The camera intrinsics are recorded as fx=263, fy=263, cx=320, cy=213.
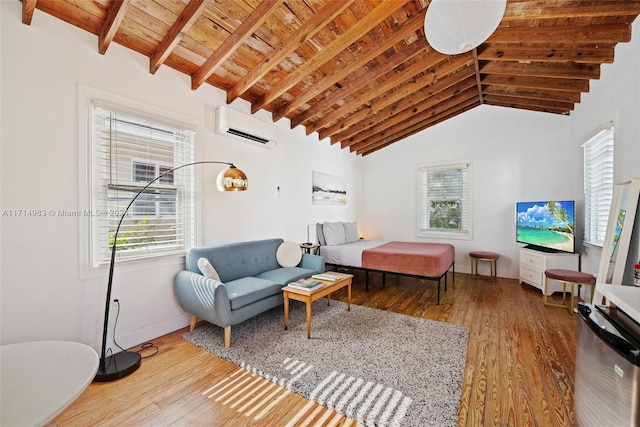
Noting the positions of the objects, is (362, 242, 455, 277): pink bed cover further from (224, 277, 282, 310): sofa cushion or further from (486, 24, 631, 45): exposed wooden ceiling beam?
(486, 24, 631, 45): exposed wooden ceiling beam

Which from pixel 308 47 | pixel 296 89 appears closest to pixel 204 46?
pixel 308 47

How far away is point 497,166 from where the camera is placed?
191 inches

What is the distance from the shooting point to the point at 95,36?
2.27m

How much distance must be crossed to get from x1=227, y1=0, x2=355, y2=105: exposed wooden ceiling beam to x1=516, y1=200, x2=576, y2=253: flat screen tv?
156 inches

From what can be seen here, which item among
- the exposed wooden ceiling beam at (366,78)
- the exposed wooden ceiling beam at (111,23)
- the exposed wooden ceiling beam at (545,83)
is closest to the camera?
the exposed wooden ceiling beam at (111,23)

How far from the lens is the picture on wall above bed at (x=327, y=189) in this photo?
4.96 metres

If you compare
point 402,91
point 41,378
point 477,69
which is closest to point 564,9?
point 477,69

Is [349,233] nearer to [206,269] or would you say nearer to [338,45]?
[206,269]

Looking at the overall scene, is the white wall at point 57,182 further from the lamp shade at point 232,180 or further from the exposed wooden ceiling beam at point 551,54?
the exposed wooden ceiling beam at point 551,54

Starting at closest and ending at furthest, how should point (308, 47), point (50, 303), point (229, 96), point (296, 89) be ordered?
point (50, 303) → point (308, 47) → point (229, 96) → point (296, 89)

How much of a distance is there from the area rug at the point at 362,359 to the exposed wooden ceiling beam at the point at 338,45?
9.05ft

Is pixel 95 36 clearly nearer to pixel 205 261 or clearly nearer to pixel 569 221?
pixel 205 261

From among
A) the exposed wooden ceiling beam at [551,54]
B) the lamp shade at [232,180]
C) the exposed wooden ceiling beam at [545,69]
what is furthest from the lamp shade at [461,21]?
the exposed wooden ceiling beam at [545,69]

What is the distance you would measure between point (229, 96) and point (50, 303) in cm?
269
